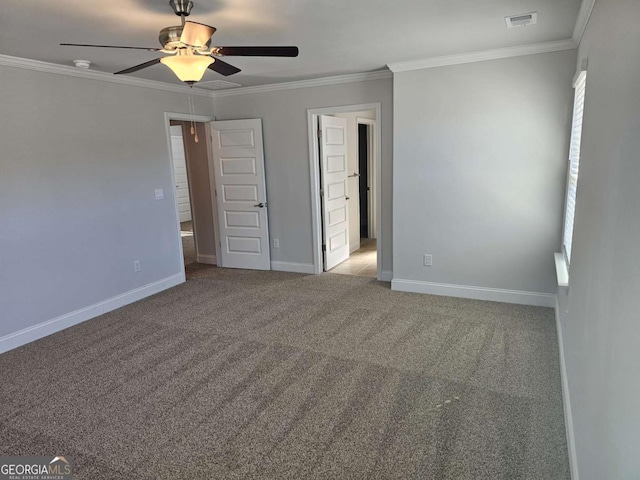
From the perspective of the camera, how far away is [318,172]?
534cm

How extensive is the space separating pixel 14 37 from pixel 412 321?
3.90 m

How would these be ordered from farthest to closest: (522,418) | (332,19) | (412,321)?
1. (412,321)
2. (332,19)
3. (522,418)

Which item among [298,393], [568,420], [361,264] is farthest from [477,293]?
[298,393]

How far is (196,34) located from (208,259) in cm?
444

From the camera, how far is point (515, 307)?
4.09 metres

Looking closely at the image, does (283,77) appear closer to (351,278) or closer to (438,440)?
(351,278)

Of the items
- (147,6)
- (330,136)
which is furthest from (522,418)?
(330,136)

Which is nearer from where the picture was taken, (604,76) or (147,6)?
(604,76)

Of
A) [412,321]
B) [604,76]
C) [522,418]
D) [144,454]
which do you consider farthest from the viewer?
[412,321]

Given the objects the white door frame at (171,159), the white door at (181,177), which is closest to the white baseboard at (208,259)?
the white door frame at (171,159)

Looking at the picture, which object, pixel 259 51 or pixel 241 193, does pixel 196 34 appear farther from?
pixel 241 193

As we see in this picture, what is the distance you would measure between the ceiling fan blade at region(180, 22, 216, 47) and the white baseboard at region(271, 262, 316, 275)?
359cm

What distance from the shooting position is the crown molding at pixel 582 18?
249 cm

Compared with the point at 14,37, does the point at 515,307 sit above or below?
below
